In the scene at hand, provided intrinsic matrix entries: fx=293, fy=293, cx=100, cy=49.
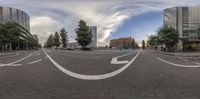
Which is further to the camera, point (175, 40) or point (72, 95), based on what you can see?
point (175, 40)

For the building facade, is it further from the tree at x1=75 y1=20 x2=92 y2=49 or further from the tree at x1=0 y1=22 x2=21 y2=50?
the tree at x1=0 y1=22 x2=21 y2=50

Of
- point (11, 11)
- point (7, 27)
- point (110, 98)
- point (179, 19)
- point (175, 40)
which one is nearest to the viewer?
point (110, 98)

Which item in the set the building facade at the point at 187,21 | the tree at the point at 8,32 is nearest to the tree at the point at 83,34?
the tree at the point at 8,32

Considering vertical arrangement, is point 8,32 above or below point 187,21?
below

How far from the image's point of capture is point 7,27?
104m

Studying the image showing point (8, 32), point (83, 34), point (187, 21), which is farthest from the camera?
point (187, 21)

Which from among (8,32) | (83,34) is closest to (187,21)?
(83,34)

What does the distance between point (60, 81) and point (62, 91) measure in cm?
167

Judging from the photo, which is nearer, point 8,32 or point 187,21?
point 8,32

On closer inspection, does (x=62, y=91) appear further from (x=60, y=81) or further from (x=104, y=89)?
(x=60, y=81)

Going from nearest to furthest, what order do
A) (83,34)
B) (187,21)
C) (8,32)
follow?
(8,32) < (83,34) < (187,21)

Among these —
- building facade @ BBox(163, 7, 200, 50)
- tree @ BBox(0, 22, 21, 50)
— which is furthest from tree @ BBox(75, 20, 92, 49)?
building facade @ BBox(163, 7, 200, 50)

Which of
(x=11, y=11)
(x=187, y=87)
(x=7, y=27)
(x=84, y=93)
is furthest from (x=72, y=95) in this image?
(x=11, y=11)

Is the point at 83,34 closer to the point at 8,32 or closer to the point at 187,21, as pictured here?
the point at 8,32
